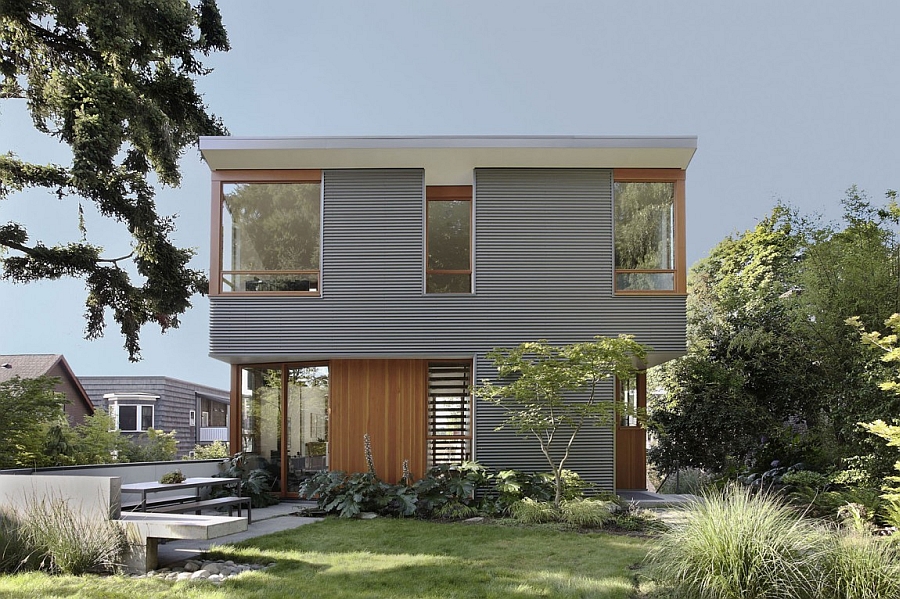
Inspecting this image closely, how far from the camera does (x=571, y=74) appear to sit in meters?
64.2

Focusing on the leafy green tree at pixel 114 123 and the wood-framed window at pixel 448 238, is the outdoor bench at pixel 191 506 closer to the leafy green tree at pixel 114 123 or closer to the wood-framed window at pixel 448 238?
the wood-framed window at pixel 448 238

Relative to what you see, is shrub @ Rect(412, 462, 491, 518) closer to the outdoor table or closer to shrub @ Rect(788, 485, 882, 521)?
the outdoor table

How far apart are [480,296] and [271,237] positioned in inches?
123

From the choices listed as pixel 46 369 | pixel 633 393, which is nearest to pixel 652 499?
pixel 633 393

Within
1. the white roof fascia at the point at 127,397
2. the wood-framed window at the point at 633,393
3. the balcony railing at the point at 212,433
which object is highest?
the wood-framed window at the point at 633,393

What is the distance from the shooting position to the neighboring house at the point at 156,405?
22828 mm

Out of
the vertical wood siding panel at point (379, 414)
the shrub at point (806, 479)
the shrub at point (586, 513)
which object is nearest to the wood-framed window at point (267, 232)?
the vertical wood siding panel at point (379, 414)

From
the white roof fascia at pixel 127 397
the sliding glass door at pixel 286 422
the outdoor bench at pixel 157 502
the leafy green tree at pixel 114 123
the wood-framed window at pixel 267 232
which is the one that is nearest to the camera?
the outdoor bench at pixel 157 502

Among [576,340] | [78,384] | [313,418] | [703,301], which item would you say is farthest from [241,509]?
[78,384]

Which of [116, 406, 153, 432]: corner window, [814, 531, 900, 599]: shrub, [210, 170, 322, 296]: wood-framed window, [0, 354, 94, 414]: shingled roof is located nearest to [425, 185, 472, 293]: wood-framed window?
[210, 170, 322, 296]: wood-framed window

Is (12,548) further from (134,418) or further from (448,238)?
(134,418)

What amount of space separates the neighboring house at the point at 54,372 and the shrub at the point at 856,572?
20.8m

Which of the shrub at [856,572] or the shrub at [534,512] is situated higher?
the shrub at [856,572]

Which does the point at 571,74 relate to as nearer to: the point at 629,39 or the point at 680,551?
the point at 629,39
